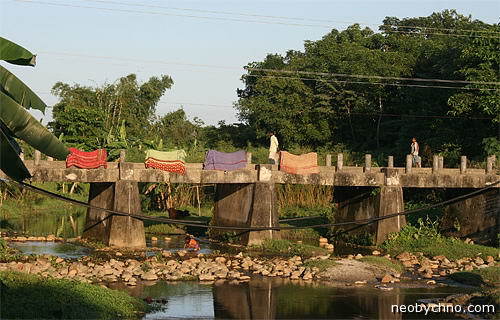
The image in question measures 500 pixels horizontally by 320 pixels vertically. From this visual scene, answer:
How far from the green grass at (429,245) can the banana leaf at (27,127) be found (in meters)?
18.7

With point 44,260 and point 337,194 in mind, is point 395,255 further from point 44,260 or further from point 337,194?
point 44,260

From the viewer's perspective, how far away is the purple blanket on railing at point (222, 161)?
34.4 metres

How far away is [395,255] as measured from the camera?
110 feet

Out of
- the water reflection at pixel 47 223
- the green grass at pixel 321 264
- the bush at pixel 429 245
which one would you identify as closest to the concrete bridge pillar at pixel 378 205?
the bush at pixel 429 245

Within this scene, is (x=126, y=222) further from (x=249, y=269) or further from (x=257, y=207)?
(x=249, y=269)

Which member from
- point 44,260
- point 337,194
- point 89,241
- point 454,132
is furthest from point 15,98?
point 454,132

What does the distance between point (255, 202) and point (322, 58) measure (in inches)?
1251

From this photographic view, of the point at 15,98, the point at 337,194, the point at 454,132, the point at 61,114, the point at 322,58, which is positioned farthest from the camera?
the point at 322,58

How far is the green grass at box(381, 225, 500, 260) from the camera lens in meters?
33.3

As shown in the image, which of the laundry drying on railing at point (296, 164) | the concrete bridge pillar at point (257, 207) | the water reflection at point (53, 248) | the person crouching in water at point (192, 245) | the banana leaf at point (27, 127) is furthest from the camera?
the laundry drying on railing at point (296, 164)

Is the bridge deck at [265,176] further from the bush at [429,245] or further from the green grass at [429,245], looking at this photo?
the green grass at [429,245]

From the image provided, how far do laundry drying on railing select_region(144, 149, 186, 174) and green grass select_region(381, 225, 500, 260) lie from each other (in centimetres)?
903

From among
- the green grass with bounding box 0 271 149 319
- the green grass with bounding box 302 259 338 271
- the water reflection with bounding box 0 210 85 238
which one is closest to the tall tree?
the water reflection with bounding box 0 210 85 238

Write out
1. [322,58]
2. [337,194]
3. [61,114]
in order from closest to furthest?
[337,194], [61,114], [322,58]
